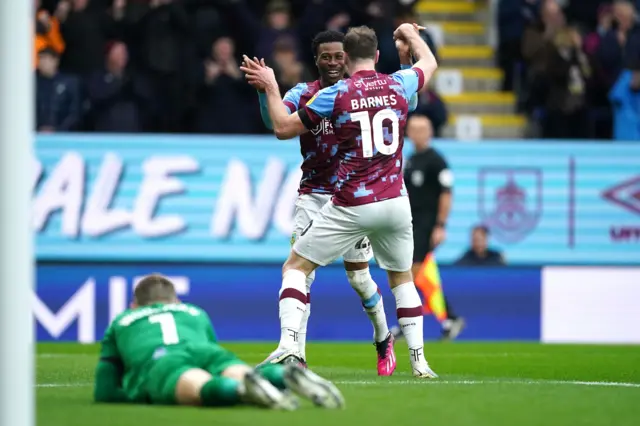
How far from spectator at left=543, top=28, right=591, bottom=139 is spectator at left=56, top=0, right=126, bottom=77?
6071 millimetres

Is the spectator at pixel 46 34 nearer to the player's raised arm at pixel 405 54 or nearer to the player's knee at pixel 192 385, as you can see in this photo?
the player's raised arm at pixel 405 54

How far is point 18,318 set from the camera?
15.7 feet

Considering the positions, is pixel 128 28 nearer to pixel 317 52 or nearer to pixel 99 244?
pixel 99 244

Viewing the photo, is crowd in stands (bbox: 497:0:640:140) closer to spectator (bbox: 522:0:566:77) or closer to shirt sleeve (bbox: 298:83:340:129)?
spectator (bbox: 522:0:566:77)

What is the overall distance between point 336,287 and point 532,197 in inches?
107

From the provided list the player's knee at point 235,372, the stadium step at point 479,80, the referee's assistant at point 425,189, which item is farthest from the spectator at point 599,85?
the player's knee at point 235,372

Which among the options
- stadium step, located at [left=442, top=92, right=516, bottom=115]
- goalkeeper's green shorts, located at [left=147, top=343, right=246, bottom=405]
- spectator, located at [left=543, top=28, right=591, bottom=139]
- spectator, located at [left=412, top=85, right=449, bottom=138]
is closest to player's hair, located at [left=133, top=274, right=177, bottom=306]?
goalkeeper's green shorts, located at [left=147, top=343, right=246, bottom=405]

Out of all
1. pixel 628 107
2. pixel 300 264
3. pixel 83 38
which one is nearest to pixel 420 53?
pixel 300 264

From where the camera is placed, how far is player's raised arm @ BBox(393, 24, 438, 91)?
29.8 feet

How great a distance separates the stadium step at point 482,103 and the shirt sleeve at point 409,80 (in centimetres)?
1097

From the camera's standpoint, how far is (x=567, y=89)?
18984 mm

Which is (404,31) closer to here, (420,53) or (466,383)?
(420,53)

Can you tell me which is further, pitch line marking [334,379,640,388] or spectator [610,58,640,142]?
spectator [610,58,640,142]

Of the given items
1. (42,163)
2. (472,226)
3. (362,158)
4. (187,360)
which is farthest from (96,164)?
(187,360)
